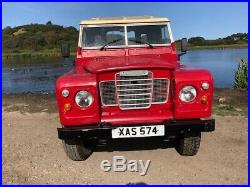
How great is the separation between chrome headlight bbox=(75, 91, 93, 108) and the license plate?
55 centimetres

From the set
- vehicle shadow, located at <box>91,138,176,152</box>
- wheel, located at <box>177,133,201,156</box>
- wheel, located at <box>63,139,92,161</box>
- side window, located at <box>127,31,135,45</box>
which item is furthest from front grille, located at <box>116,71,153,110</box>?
side window, located at <box>127,31,135,45</box>

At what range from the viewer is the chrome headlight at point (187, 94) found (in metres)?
5.00

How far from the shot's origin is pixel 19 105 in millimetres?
10422

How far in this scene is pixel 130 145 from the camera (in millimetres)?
6379

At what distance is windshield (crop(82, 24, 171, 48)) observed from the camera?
6523mm

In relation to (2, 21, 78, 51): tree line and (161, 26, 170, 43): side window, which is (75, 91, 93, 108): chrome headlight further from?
(2, 21, 78, 51): tree line

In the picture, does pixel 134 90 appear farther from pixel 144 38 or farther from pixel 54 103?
pixel 54 103

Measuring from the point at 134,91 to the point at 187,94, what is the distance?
2.57 feet

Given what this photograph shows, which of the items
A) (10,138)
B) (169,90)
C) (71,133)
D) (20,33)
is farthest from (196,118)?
(20,33)

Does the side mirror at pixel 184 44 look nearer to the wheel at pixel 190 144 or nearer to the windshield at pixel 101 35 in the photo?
the windshield at pixel 101 35

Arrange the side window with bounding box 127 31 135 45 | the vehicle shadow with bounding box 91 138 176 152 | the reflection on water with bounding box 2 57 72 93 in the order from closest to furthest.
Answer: the vehicle shadow with bounding box 91 138 176 152, the side window with bounding box 127 31 135 45, the reflection on water with bounding box 2 57 72 93

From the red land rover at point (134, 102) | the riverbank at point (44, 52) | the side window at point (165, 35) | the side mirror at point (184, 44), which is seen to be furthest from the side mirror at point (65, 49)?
the riverbank at point (44, 52)

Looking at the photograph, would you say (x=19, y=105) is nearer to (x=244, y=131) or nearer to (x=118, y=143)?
(x=118, y=143)

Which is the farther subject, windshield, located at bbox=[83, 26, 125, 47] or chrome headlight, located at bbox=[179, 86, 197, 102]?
windshield, located at bbox=[83, 26, 125, 47]
